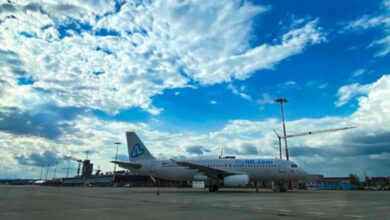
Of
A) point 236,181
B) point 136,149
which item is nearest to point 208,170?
point 236,181

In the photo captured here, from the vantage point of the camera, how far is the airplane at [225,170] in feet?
105

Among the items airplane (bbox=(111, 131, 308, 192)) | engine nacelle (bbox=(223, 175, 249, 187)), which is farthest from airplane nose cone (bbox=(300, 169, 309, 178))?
engine nacelle (bbox=(223, 175, 249, 187))

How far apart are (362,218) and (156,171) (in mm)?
29598

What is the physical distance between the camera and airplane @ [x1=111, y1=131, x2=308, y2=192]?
1254 inches

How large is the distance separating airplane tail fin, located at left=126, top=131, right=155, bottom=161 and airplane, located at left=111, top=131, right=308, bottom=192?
1.13 metres

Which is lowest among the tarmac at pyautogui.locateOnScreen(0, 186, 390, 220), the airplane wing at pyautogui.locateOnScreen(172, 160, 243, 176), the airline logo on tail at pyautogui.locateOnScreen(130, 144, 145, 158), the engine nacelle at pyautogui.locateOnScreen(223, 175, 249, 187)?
the tarmac at pyautogui.locateOnScreen(0, 186, 390, 220)

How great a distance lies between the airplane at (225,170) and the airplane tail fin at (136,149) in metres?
1.13

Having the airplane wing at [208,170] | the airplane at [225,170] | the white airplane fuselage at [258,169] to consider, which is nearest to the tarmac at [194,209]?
the airplane wing at [208,170]

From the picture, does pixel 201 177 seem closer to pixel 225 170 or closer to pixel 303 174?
pixel 225 170

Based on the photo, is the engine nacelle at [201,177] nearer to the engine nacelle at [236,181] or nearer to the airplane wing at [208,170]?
the airplane wing at [208,170]

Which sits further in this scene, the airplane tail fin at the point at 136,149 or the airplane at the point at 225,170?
the airplane tail fin at the point at 136,149

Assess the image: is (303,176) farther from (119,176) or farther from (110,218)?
(119,176)

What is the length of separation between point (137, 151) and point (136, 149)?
327mm

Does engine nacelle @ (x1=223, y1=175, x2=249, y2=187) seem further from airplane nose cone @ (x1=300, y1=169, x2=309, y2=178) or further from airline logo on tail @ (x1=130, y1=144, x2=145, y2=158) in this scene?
airline logo on tail @ (x1=130, y1=144, x2=145, y2=158)
